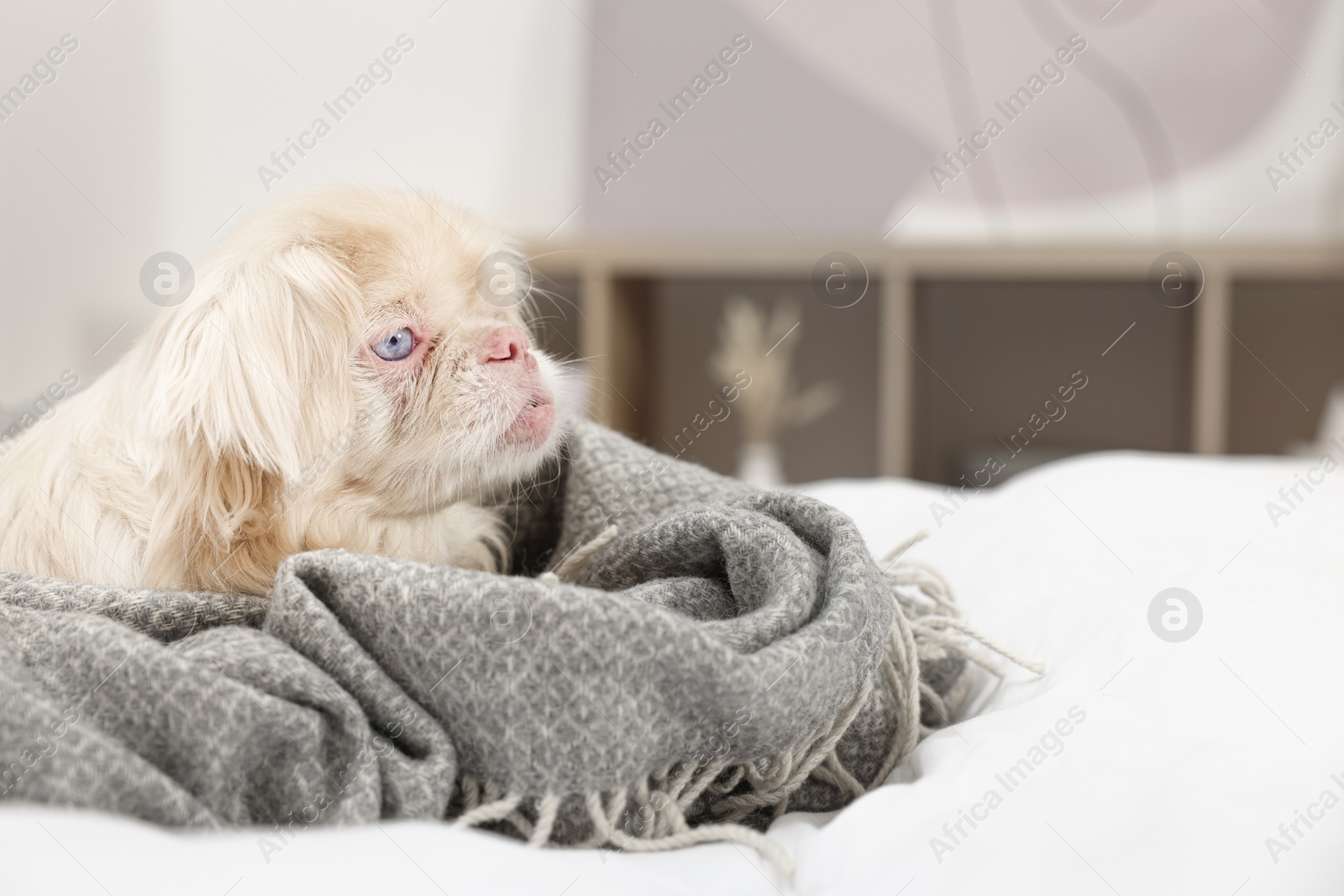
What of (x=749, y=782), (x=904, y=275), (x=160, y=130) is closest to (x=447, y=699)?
(x=749, y=782)

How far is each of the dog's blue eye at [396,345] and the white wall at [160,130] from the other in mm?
2036

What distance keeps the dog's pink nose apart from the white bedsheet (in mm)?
406

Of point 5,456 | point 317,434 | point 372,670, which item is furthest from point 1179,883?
point 5,456

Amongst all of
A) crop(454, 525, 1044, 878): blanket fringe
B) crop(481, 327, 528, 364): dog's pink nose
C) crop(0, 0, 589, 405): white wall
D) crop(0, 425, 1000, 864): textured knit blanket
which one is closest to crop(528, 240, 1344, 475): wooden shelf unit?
crop(0, 0, 589, 405): white wall

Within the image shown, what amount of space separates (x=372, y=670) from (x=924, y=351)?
2.67 metres

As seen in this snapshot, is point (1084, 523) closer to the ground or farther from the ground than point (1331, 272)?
closer to the ground

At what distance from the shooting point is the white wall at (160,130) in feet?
8.68

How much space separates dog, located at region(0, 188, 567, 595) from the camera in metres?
0.72

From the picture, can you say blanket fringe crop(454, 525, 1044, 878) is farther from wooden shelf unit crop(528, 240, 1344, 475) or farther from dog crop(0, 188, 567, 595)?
wooden shelf unit crop(528, 240, 1344, 475)

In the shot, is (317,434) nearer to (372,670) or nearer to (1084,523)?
(372,670)

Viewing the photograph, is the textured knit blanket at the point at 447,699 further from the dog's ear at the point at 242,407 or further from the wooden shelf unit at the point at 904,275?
the wooden shelf unit at the point at 904,275

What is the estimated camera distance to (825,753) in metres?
0.65

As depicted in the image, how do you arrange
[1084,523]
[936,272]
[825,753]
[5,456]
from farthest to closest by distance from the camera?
[936,272]
[1084,523]
[5,456]
[825,753]

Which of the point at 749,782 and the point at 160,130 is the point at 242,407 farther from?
the point at 160,130
